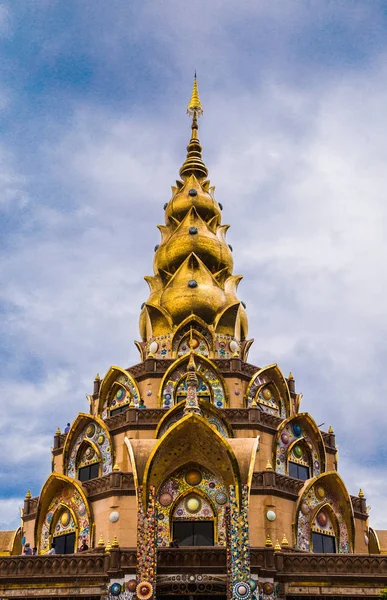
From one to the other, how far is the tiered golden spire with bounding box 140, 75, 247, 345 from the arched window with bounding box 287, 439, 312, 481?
22.7ft

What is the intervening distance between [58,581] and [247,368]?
14.3 m

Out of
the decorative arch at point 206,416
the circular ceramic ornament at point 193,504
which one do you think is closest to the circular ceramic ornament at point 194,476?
the circular ceramic ornament at point 193,504

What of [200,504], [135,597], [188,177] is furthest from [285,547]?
[188,177]

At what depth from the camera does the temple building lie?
88.1ft

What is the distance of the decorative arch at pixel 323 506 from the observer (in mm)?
32875

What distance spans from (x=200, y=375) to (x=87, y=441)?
5.99 m

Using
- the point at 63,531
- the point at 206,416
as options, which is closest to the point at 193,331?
the point at 206,416

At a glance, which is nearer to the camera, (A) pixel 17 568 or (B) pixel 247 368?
(A) pixel 17 568

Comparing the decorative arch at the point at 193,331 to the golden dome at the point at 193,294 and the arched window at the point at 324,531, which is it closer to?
the golden dome at the point at 193,294

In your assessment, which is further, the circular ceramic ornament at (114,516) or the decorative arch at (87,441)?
the decorative arch at (87,441)

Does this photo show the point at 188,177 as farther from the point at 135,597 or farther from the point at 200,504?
the point at 135,597

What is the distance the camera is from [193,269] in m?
41.8

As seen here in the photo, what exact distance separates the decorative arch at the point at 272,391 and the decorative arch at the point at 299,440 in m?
1.55

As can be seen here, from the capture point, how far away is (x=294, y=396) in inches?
1582
